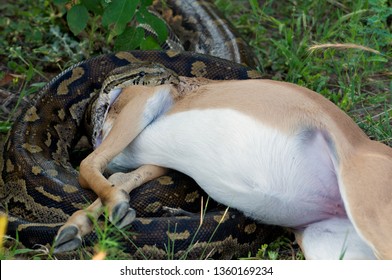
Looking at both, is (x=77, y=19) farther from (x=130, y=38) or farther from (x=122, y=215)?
(x=122, y=215)

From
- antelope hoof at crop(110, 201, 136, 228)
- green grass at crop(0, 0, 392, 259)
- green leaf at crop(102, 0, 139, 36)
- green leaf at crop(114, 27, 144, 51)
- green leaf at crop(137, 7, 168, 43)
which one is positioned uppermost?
green leaf at crop(102, 0, 139, 36)

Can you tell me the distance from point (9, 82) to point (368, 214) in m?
4.23

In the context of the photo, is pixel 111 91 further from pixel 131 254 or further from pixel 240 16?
pixel 240 16

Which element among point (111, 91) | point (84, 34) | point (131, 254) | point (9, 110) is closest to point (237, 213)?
point (131, 254)

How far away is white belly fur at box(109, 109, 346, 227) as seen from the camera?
5.36 metres

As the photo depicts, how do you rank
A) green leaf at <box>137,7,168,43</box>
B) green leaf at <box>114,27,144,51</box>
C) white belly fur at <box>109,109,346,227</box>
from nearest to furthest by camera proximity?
1. white belly fur at <box>109,109,346,227</box>
2. green leaf at <box>137,7,168,43</box>
3. green leaf at <box>114,27,144,51</box>

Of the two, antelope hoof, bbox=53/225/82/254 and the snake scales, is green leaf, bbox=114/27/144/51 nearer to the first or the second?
the snake scales

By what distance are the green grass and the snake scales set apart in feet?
1.87

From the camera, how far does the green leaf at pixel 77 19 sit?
6953 mm

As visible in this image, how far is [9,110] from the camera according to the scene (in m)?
7.53

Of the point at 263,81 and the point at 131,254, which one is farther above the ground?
the point at 263,81

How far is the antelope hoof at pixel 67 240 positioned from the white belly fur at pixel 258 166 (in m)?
0.95

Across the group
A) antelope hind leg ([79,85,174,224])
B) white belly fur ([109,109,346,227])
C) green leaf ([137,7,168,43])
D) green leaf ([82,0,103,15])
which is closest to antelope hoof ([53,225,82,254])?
antelope hind leg ([79,85,174,224])

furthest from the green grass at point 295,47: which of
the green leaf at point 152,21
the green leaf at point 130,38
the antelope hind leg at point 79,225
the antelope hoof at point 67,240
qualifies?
the antelope hoof at point 67,240
